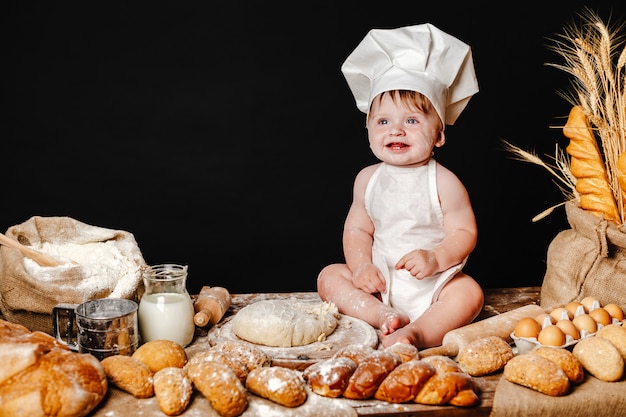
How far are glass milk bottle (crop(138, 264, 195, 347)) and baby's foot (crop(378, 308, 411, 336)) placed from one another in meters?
0.58

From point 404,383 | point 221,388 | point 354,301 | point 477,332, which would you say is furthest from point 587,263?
point 221,388

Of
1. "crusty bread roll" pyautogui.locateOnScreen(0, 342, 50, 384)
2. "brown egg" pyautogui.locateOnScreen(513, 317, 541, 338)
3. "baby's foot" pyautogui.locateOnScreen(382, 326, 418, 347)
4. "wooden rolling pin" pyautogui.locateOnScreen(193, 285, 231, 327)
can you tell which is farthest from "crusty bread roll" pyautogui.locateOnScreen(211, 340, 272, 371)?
"brown egg" pyautogui.locateOnScreen(513, 317, 541, 338)

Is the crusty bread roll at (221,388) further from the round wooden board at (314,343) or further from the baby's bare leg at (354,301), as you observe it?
the baby's bare leg at (354,301)

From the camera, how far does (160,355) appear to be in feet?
6.76

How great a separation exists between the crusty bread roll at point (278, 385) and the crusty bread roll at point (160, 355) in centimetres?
22

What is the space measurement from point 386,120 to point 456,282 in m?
0.59

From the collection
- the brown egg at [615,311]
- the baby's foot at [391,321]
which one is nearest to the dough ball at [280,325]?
the baby's foot at [391,321]

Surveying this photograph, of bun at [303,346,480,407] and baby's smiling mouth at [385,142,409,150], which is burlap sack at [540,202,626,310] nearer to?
baby's smiling mouth at [385,142,409,150]

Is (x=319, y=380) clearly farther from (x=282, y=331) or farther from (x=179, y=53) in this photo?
(x=179, y=53)

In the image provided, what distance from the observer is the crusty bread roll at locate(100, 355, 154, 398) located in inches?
76.5

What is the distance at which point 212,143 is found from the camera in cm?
359

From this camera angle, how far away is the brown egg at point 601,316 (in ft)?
7.61

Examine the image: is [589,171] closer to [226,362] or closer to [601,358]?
[601,358]

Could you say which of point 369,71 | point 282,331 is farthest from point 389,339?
point 369,71
